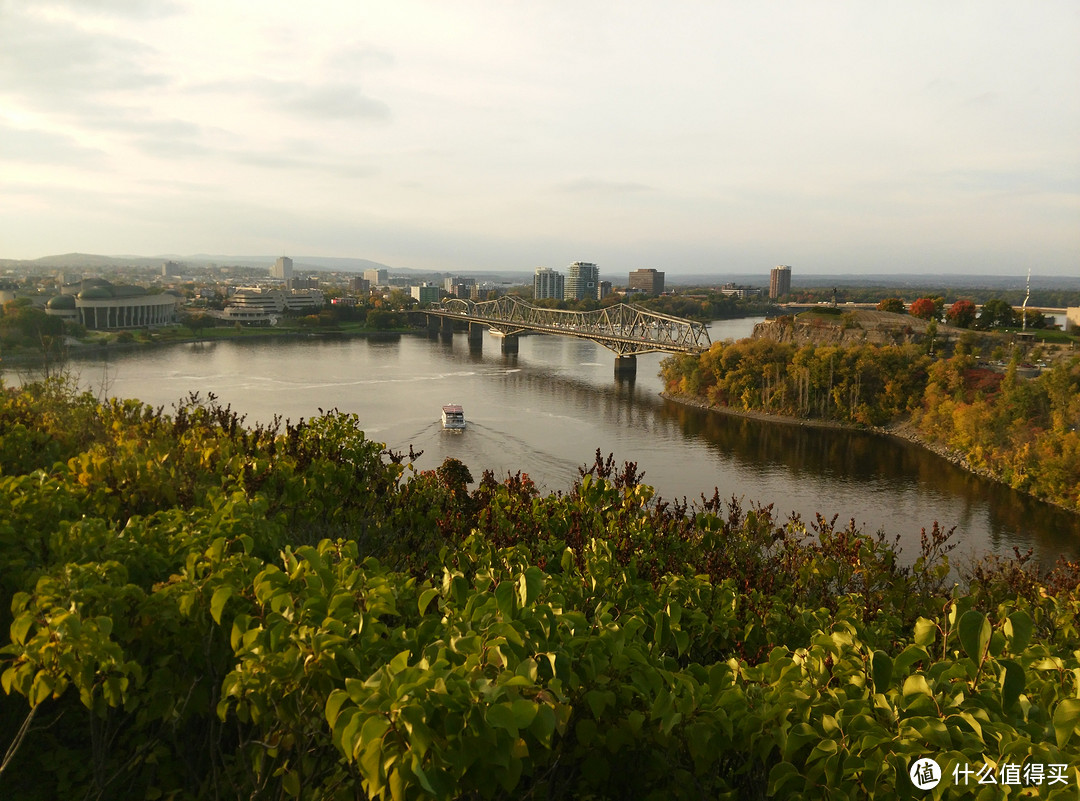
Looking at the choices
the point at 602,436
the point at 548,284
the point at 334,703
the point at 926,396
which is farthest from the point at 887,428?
the point at 548,284

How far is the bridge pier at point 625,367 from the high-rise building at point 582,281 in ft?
227

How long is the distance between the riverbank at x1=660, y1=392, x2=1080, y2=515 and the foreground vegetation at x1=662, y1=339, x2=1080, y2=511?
8cm

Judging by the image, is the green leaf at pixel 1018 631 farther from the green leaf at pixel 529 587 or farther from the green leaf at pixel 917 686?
the green leaf at pixel 529 587

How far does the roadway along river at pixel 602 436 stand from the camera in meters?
11.2

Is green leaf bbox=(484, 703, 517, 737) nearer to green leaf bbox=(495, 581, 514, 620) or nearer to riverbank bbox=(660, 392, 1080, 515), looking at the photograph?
green leaf bbox=(495, 581, 514, 620)

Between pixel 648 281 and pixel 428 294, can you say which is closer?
pixel 428 294

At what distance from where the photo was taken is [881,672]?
4.09 feet

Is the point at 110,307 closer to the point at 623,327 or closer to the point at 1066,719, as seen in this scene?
the point at 623,327

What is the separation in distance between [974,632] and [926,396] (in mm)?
18548

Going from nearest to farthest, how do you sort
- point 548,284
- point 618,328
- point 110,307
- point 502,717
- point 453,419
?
point 502,717 < point 453,419 < point 618,328 < point 110,307 < point 548,284

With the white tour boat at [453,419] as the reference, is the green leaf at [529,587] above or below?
above

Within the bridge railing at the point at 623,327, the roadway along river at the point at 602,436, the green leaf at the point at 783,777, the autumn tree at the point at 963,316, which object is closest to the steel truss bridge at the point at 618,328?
the bridge railing at the point at 623,327

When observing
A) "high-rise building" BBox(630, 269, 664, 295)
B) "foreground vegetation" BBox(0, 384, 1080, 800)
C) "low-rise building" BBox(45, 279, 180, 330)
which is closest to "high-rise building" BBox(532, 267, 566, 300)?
"high-rise building" BBox(630, 269, 664, 295)

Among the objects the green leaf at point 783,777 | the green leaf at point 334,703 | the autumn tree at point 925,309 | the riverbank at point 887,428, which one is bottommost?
the riverbank at point 887,428
